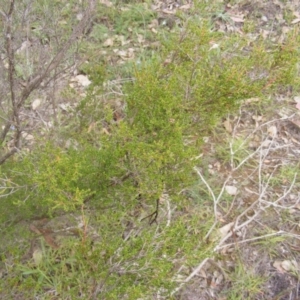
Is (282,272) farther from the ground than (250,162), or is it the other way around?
(250,162)

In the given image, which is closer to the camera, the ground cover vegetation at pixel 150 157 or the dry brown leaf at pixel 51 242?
the ground cover vegetation at pixel 150 157

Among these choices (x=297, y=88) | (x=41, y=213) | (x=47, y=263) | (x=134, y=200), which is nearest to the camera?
(x=134, y=200)

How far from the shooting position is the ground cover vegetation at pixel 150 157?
4.92ft

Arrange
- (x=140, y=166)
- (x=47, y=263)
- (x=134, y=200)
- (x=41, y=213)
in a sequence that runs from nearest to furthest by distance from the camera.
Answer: (x=140, y=166)
(x=134, y=200)
(x=41, y=213)
(x=47, y=263)

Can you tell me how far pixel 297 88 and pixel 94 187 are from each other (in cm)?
251

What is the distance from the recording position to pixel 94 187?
1.69m

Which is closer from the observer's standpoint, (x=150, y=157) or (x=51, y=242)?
(x=150, y=157)

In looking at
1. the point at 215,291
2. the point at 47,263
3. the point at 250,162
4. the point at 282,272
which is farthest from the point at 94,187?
the point at 250,162

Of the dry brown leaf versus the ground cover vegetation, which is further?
the dry brown leaf

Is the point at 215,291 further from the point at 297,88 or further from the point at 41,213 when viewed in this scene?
the point at 297,88

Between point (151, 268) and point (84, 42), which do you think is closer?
point (151, 268)

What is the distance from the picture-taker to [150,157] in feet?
4.44

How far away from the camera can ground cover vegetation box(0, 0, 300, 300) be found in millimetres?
1499

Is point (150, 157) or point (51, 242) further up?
point (150, 157)
